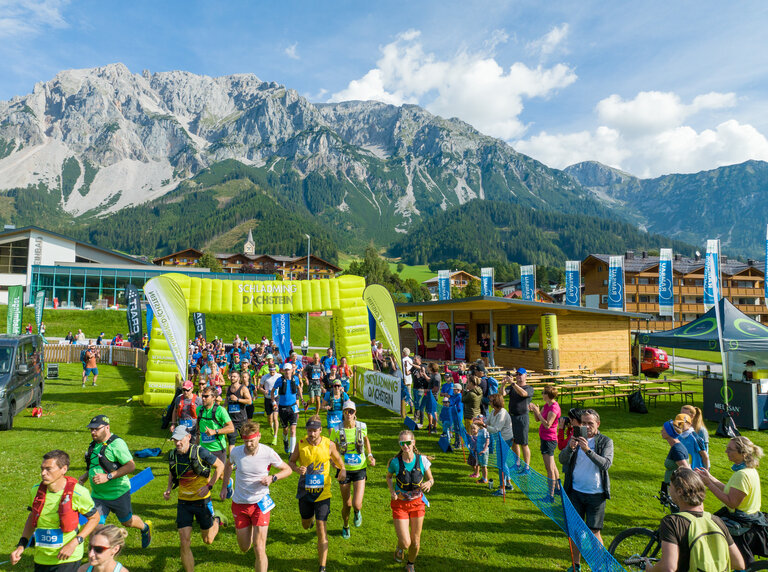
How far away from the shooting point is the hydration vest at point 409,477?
5098mm

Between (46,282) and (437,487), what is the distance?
55525 millimetres

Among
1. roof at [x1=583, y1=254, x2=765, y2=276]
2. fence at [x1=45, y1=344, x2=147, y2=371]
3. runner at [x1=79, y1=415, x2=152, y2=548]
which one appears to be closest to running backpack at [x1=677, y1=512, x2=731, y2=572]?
runner at [x1=79, y1=415, x2=152, y2=548]

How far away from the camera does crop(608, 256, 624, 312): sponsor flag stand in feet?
107

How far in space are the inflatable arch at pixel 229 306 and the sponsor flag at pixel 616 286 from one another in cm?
2314

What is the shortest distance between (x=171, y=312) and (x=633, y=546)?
12.9 meters

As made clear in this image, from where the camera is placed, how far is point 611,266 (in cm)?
3531

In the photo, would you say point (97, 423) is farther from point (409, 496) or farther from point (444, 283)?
point (444, 283)

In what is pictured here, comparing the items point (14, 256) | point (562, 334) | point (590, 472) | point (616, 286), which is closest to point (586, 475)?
point (590, 472)

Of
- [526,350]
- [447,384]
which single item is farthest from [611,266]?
[447,384]

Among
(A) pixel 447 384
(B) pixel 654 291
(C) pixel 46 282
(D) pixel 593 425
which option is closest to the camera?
(D) pixel 593 425

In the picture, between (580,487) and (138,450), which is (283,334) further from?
(580,487)

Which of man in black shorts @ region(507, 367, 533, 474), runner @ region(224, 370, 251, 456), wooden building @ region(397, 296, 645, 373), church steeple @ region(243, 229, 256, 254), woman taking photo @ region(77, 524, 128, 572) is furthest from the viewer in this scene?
church steeple @ region(243, 229, 256, 254)

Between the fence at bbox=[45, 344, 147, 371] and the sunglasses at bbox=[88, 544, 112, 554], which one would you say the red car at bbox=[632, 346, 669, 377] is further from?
the fence at bbox=[45, 344, 147, 371]

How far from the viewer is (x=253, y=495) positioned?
487 cm
